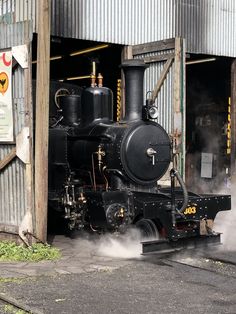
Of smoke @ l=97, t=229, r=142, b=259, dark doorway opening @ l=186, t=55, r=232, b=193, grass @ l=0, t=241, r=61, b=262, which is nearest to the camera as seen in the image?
grass @ l=0, t=241, r=61, b=262

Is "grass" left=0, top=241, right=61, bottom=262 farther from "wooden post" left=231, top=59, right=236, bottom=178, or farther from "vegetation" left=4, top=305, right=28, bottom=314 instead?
"wooden post" left=231, top=59, right=236, bottom=178

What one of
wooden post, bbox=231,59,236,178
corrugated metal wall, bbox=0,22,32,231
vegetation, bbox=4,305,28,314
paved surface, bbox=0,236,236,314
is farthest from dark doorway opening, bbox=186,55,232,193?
vegetation, bbox=4,305,28,314

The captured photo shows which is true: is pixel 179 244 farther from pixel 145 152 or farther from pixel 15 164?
pixel 15 164

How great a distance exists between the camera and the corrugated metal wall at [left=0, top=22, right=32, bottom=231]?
27.6ft

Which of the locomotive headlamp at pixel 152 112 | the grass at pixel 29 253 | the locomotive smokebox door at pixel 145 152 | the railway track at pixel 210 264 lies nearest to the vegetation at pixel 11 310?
the grass at pixel 29 253

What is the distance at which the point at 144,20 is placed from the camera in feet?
40.2

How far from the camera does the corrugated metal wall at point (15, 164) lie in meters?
8.40

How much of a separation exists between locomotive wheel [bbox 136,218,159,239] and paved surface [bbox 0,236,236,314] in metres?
0.22

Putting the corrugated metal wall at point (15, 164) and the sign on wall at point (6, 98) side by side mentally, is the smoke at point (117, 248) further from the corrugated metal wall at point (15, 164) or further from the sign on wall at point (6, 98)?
the sign on wall at point (6, 98)

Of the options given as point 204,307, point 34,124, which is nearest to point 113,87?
point 34,124

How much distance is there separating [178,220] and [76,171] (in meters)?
1.98

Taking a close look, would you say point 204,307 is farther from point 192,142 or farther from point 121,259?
point 192,142

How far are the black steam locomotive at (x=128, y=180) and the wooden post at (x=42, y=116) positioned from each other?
0.60 metres

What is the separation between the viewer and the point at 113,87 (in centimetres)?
1675
